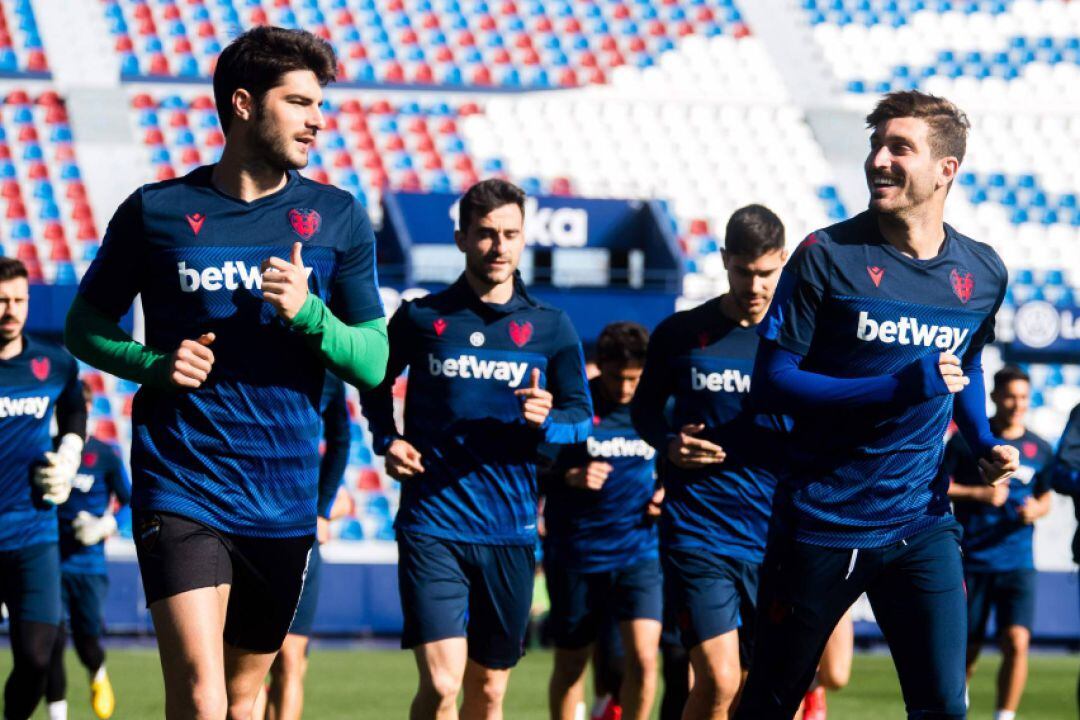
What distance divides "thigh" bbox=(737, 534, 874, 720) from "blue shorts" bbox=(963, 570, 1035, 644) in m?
5.78

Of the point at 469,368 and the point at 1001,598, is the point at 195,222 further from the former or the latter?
the point at 1001,598

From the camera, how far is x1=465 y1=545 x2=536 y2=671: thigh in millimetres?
6906

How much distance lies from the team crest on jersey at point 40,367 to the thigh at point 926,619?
14.1ft

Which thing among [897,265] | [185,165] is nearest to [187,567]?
[897,265]

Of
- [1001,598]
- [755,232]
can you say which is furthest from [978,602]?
[755,232]

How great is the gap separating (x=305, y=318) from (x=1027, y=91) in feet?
73.8

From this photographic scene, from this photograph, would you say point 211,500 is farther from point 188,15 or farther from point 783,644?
point 188,15

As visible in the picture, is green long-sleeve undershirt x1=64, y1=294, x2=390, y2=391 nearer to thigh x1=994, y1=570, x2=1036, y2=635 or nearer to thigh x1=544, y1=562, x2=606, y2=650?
thigh x1=544, y1=562, x2=606, y2=650

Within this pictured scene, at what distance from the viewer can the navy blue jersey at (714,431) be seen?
7.46 m

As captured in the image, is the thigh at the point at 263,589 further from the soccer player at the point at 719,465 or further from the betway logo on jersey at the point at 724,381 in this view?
the betway logo on jersey at the point at 724,381

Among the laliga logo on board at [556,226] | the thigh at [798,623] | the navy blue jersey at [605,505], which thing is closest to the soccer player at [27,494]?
the navy blue jersey at [605,505]

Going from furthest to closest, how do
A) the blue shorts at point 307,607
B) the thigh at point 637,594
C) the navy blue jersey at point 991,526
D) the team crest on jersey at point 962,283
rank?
the navy blue jersey at point 991,526 → the thigh at point 637,594 → the blue shorts at point 307,607 → the team crest on jersey at point 962,283

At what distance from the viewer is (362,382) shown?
16.1ft

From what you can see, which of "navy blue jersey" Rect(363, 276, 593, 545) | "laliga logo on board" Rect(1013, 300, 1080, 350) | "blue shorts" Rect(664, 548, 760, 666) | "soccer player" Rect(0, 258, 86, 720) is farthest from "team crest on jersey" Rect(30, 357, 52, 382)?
"laliga logo on board" Rect(1013, 300, 1080, 350)
